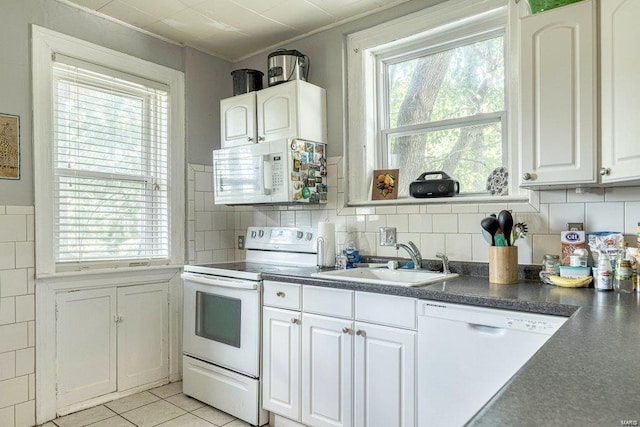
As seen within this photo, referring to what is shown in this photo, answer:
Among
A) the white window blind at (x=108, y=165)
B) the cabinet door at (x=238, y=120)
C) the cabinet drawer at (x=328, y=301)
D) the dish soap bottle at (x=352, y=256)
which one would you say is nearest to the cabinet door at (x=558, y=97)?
the cabinet drawer at (x=328, y=301)

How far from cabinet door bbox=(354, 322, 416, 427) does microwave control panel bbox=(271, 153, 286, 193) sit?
3.57 feet

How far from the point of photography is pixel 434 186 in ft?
8.05

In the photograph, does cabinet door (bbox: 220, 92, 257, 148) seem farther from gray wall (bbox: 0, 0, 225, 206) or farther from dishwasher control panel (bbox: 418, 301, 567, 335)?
dishwasher control panel (bbox: 418, 301, 567, 335)

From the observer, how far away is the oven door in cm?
242

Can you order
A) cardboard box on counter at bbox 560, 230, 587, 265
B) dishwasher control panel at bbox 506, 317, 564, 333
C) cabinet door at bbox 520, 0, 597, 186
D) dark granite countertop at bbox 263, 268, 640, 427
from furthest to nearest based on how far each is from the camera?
cardboard box on counter at bbox 560, 230, 587, 265
cabinet door at bbox 520, 0, 597, 186
dishwasher control panel at bbox 506, 317, 564, 333
dark granite countertop at bbox 263, 268, 640, 427

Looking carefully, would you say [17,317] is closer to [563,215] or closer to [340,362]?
[340,362]

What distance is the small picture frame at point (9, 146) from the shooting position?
2.33 meters

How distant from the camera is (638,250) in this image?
5.66 ft

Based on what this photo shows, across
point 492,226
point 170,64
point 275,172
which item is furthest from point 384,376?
point 170,64

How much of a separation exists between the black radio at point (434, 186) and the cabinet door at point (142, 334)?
→ 190 cm

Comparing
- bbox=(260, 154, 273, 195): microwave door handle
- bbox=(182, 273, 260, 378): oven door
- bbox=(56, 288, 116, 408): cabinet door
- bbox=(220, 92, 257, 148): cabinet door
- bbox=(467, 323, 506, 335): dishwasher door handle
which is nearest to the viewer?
bbox=(467, 323, 506, 335): dishwasher door handle

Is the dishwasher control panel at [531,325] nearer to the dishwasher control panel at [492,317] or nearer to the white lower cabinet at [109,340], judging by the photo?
the dishwasher control panel at [492,317]

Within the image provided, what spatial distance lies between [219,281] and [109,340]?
0.89m

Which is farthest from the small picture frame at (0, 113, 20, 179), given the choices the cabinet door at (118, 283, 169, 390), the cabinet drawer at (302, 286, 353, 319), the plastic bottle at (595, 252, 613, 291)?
the plastic bottle at (595, 252, 613, 291)
